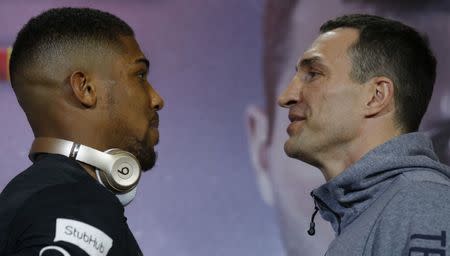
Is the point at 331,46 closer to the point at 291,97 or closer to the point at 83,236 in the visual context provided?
the point at 291,97

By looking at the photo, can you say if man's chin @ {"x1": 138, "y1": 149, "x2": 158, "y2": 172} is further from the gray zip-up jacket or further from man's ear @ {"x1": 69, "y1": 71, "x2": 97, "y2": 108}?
the gray zip-up jacket

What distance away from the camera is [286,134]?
2.99m

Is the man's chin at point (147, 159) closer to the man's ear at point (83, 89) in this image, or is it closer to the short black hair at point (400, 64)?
the man's ear at point (83, 89)

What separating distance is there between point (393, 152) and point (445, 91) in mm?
1300

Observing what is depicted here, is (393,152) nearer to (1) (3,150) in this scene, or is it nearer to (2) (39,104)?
(2) (39,104)

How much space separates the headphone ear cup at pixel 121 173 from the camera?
62.5 inches

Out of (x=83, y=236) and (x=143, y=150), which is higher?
(x=143, y=150)

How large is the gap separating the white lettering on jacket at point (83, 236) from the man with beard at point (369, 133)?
476 mm

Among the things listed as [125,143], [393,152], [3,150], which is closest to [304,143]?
[393,152]

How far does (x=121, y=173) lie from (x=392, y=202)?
534 mm

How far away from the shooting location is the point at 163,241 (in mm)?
2979

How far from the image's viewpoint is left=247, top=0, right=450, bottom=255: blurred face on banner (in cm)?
290

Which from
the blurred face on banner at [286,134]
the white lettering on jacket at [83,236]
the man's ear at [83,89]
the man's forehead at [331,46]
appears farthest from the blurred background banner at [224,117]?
the white lettering on jacket at [83,236]

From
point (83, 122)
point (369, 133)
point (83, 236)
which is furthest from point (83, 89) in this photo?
point (369, 133)
